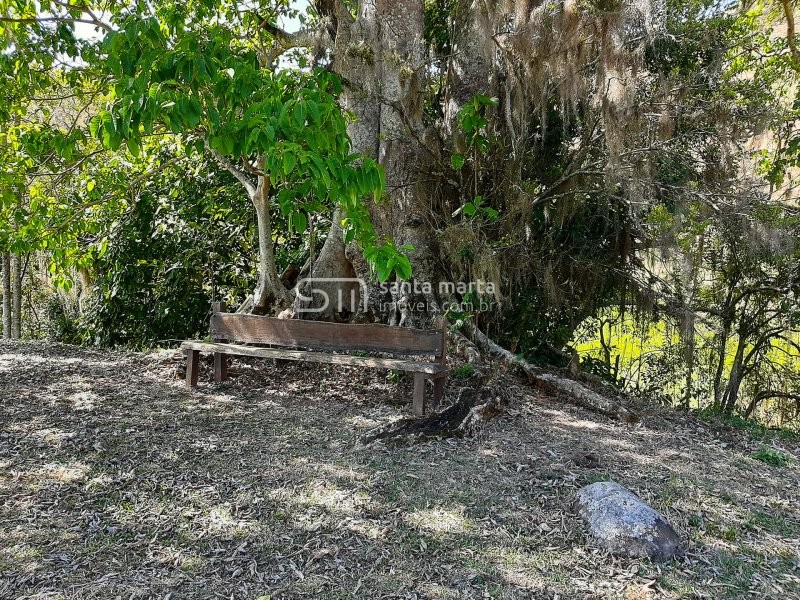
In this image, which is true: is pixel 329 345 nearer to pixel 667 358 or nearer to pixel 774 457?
pixel 774 457

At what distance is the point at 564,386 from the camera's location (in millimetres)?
5508

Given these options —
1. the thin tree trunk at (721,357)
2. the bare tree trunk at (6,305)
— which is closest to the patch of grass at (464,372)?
the thin tree trunk at (721,357)

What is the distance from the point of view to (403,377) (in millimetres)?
5637

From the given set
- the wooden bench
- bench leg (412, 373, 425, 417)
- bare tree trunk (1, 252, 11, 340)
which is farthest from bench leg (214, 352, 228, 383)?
bare tree trunk (1, 252, 11, 340)

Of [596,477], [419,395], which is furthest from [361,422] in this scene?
→ [596,477]

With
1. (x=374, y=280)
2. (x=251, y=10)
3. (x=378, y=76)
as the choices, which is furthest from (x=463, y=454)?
(x=251, y=10)

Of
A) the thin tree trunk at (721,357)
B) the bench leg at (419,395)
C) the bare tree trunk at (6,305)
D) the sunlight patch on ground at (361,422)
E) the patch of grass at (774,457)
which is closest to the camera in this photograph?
the patch of grass at (774,457)

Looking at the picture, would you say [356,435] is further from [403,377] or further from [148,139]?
[148,139]

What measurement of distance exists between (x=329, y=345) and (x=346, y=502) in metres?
2.20

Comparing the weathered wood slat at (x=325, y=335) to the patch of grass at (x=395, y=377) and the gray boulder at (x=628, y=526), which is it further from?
the gray boulder at (x=628, y=526)

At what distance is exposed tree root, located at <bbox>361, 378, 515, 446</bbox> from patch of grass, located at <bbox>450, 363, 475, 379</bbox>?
17.3 inches

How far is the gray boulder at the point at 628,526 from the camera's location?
8.75 feet

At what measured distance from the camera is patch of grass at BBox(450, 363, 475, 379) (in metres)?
5.39

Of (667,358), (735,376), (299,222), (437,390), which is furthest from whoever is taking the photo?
(667,358)
